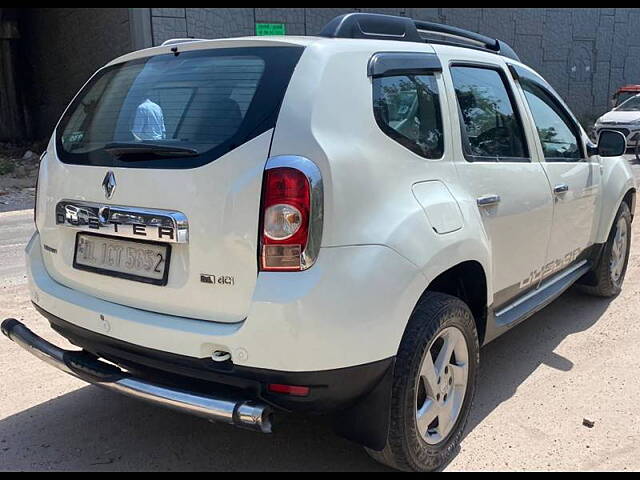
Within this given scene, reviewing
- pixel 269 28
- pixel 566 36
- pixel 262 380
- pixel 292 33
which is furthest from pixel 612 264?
pixel 566 36

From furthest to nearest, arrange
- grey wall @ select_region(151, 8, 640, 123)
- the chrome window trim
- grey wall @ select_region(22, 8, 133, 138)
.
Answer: grey wall @ select_region(151, 8, 640, 123) → grey wall @ select_region(22, 8, 133, 138) → the chrome window trim

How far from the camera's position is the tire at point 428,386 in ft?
7.98

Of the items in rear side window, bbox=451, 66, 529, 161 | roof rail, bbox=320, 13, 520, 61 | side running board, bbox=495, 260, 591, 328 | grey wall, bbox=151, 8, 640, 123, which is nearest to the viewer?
roof rail, bbox=320, 13, 520, 61

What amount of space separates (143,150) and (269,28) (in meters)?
12.6

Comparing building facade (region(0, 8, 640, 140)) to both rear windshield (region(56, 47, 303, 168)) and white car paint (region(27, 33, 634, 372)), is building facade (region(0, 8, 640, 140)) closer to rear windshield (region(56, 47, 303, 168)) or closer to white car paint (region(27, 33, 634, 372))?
rear windshield (region(56, 47, 303, 168))

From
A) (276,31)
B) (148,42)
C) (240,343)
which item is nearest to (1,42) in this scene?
(148,42)

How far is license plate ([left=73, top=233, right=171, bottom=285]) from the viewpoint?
2395 millimetres

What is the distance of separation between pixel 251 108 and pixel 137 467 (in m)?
1.71

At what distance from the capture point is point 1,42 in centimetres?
1705

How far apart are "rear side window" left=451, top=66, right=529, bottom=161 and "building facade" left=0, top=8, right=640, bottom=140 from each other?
1108 cm

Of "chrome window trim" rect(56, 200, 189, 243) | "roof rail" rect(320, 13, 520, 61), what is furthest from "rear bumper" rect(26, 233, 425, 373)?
"roof rail" rect(320, 13, 520, 61)

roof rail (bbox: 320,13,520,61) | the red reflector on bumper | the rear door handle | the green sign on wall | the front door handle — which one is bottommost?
the red reflector on bumper

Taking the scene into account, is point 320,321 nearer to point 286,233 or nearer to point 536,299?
point 286,233

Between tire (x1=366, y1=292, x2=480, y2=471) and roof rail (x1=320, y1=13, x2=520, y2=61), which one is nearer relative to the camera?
tire (x1=366, y1=292, x2=480, y2=471)
